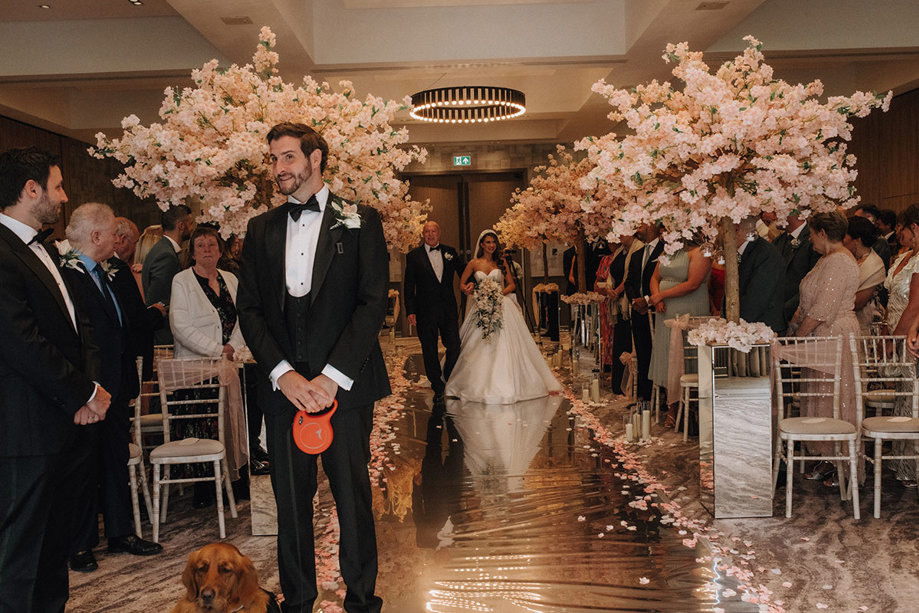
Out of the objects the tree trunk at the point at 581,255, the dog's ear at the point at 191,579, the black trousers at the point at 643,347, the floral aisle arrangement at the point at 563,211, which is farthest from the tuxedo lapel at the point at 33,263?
the tree trunk at the point at 581,255

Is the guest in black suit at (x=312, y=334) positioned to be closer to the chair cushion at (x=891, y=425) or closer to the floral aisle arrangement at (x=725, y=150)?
the floral aisle arrangement at (x=725, y=150)

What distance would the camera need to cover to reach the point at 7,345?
2.83 m

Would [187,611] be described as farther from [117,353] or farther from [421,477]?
[421,477]

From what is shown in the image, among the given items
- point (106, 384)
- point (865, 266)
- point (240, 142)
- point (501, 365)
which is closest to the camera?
A: point (240, 142)

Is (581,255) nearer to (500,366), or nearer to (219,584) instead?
(500,366)

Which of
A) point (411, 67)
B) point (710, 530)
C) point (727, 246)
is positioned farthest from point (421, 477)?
point (411, 67)

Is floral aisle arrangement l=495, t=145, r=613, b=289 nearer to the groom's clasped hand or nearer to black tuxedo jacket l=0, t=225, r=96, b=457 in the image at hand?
the groom's clasped hand

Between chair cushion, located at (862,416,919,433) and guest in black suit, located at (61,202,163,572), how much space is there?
13.0 feet

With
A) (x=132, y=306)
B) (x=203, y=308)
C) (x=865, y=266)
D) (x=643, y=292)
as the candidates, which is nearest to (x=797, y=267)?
(x=865, y=266)

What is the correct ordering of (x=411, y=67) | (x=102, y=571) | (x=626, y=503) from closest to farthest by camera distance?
(x=102, y=571) → (x=626, y=503) → (x=411, y=67)

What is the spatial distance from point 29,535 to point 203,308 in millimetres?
2358

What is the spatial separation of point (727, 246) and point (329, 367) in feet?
9.71

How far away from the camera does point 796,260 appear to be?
6.95 m

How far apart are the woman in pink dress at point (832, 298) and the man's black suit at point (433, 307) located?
14.2 ft
